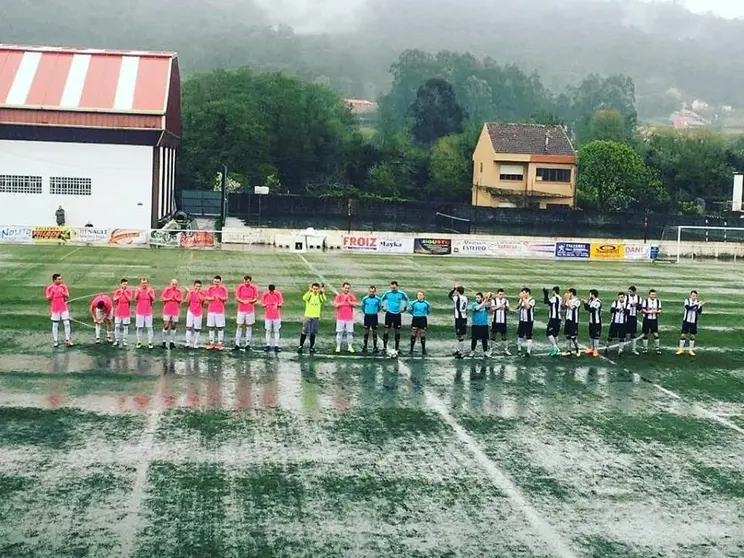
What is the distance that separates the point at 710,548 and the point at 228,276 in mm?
28905

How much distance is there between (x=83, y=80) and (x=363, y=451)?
49.0m

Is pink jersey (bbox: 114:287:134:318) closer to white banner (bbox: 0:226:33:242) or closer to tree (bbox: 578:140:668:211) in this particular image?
white banner (bbox: 0:226:33:242)

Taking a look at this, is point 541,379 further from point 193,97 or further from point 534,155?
point 193,97

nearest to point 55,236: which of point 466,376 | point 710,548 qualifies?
point 466,376

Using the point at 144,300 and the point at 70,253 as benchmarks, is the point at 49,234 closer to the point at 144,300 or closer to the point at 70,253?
the point at 70,253

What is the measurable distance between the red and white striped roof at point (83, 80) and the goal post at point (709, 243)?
3318 cm

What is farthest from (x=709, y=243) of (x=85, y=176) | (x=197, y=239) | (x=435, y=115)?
(x=435, y=115)

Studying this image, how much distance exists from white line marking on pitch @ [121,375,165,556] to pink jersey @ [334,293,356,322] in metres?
6.28

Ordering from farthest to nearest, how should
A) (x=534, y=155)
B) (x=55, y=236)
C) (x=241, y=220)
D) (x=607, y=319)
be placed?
(x=534, y=155), (x=241, y=220), (x=55, y=236), (x=607, y=319)

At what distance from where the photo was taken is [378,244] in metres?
53.7

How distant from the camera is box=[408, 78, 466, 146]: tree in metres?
138

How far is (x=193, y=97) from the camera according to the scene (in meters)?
96.4

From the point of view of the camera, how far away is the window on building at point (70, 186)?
5769 cm

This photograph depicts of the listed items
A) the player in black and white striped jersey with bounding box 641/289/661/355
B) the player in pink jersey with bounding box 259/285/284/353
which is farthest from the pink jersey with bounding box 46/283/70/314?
the player in black and white striped jersey with bounding box 641/289/661/355
